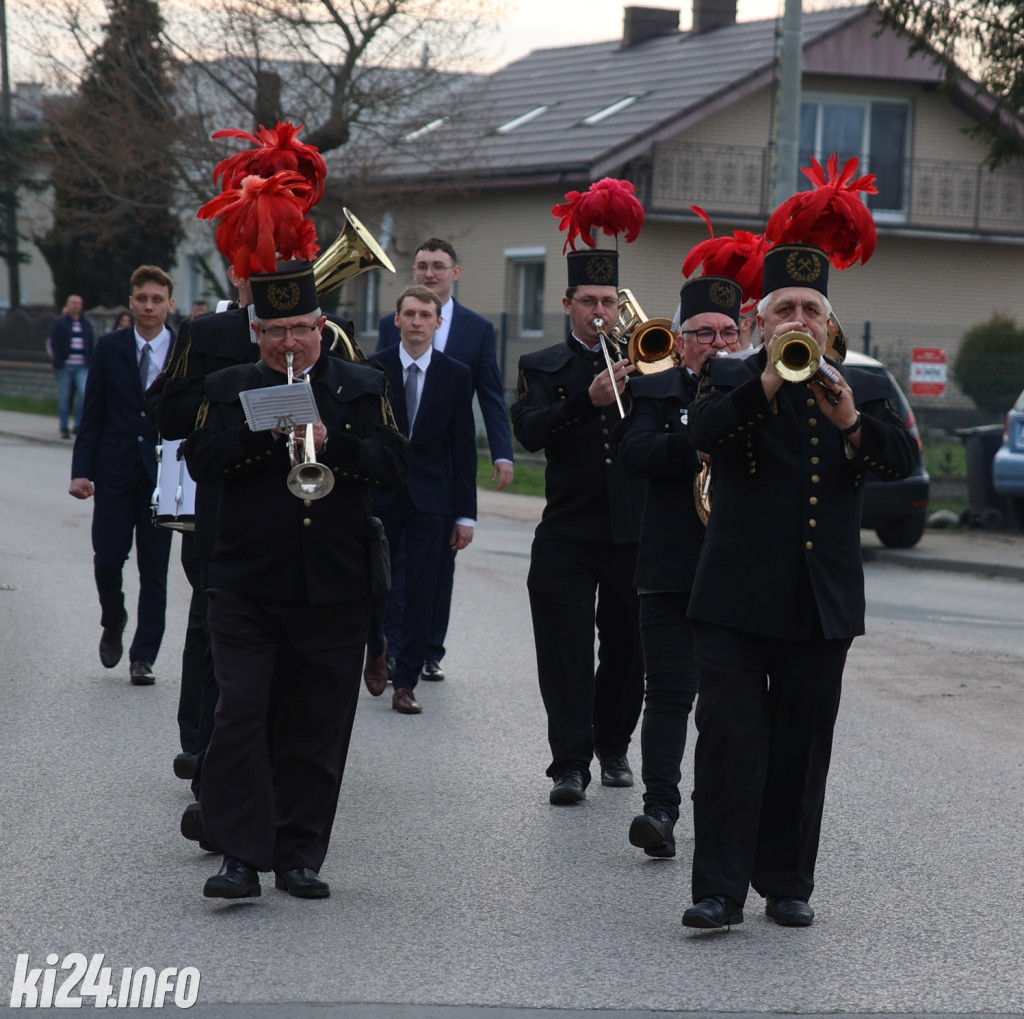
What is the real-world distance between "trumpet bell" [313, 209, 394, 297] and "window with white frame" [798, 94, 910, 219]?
26.0m

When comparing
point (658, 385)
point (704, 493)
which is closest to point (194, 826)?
point (704, 493)

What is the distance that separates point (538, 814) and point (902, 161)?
2705 centimetres

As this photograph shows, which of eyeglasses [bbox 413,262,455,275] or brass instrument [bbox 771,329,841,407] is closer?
brass instrument [bbox 771,329,841,407]

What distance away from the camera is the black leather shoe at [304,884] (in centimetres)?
546

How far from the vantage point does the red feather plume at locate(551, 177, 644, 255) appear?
724cm

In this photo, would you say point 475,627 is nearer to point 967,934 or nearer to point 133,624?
point 133,624

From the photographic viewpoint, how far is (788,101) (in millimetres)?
17078

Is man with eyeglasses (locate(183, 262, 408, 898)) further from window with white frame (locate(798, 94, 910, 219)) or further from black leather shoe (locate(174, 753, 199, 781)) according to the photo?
window with white frame (locate(798, 94, 910, 219))

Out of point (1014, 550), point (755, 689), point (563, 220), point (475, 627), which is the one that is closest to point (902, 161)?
point (1014, 550)

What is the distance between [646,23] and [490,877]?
103 feet

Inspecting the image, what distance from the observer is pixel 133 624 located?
10812 millimetres

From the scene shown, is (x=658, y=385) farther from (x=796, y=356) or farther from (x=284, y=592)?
→ (x=284, y=592)

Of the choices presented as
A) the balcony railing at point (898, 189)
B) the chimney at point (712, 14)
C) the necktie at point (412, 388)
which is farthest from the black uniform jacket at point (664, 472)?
the chimney at point (712, 14)

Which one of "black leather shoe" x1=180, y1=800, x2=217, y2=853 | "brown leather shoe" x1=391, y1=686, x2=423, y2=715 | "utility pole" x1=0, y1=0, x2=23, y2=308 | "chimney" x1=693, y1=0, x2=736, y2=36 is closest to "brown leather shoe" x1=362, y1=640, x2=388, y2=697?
"brown leather shoe" x1=391, y1=686, x2=423, y2=715
